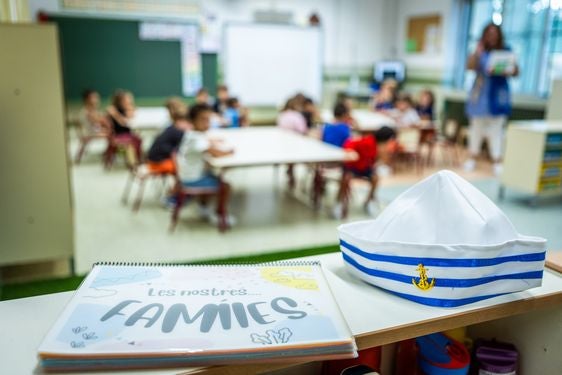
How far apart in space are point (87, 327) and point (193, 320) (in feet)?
0.54

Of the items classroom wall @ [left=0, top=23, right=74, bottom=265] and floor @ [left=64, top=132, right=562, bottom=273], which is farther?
floor @ [left=64, top=132, right=562, bottom=273]

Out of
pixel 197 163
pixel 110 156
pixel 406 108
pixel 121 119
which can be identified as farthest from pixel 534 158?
pixel 110 156

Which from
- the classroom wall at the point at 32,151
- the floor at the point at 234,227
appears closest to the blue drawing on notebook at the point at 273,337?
→ the classroom wall at the point at 32,151

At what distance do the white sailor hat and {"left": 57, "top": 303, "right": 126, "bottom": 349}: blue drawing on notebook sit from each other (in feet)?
1.59

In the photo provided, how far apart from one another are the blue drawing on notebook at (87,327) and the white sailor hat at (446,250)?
0.48m

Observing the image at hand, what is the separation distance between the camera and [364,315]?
899 millimetres

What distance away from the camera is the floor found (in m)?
3.66

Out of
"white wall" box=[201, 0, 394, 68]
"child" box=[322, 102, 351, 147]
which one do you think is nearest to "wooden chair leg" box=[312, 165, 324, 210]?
"child" box=[322, 102, 351, 147]

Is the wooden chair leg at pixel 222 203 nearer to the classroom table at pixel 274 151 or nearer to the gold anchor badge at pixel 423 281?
the classroom table at pixel 274 151

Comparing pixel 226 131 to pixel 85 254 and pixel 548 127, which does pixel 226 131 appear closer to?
pixel 85 254

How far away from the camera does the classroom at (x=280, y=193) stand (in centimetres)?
85

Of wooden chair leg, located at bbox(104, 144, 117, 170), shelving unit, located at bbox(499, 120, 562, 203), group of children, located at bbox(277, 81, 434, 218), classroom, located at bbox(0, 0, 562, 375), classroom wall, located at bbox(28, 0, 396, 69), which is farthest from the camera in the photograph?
classroom wall, located at bbox(28, 0, 396, 69)

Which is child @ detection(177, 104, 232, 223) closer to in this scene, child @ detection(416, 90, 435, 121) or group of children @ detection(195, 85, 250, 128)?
group of children @ detection(195, 85, 250, 128)

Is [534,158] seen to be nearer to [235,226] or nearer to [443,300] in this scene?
[235,226]
